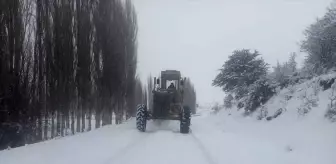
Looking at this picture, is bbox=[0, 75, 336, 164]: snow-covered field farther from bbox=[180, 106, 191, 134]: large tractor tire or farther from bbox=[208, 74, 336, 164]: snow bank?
bbox=[180, 106, 191, 134]: large tractor tire

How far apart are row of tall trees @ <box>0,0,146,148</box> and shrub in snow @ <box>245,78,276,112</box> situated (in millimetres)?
8780

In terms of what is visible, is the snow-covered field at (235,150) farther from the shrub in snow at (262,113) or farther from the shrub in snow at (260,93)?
the shrub in snow at (260,93)

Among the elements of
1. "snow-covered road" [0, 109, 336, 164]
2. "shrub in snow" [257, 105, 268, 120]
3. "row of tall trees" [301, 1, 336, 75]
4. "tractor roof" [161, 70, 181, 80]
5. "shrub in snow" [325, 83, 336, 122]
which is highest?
"row of tall trees" [301, 1, 336, 75]

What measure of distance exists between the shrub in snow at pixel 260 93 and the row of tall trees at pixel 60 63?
28.8 feet

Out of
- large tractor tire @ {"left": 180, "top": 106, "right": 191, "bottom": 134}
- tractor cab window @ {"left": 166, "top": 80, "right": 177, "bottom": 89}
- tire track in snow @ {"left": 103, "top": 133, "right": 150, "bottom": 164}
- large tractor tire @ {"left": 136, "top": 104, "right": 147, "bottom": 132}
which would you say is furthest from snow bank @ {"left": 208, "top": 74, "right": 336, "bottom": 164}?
large tractor tire @ {"left": 136, "top": 104, "right": 147, "bottom": 132}

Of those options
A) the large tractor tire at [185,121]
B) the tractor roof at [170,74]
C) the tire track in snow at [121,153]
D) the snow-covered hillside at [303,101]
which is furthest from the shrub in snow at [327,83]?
the tractor roof at [170,74]

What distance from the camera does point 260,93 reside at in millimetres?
18312

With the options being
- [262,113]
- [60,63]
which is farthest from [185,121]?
[60,63]

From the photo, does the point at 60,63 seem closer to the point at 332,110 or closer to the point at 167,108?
the point at 167,108

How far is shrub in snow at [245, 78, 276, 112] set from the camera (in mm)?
18038

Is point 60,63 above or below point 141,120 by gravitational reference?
above

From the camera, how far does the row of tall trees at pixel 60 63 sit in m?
14.6

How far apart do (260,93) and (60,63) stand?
992 centimetres

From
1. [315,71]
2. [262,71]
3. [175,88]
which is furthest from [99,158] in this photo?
[262,71]
